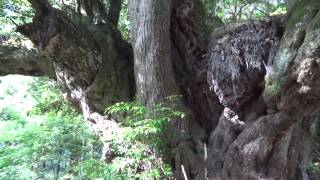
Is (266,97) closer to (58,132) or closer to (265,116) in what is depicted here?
(265,116)

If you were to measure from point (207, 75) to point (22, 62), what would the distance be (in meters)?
2.33

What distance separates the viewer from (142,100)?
13.0ft

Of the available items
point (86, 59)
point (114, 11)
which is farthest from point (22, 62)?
point (114, 11)

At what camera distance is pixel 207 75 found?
4281mm

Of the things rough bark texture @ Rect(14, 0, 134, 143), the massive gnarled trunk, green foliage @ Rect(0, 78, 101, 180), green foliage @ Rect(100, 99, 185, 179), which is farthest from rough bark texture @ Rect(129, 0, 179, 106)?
green foliage @ Rect(0, 78, 101, 180)

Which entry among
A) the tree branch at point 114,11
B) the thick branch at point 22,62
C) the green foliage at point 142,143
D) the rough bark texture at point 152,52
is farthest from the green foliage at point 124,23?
the green foliage at point 142,143

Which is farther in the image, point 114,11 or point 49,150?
point 114,11

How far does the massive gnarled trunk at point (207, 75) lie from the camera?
3.71 meters

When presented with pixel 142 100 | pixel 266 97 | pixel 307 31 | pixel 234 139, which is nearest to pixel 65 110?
pixel 142 100

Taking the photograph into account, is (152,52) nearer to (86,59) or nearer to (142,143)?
(86,59)

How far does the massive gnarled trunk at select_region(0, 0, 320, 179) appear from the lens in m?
3.71

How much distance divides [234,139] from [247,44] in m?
1.07

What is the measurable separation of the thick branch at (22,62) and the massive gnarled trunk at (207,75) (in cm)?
1

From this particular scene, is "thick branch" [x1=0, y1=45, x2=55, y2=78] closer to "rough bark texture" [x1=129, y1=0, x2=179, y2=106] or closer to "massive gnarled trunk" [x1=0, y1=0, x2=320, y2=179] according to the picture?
"massive gnarled trunk" [x1=0, y1=0, x2=320, y2=179]
